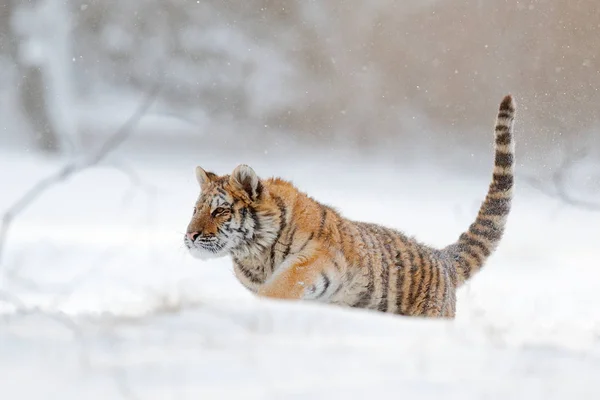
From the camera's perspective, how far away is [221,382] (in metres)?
2.59

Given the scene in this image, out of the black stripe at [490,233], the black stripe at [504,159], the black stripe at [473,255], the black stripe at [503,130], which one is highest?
the black stripe at [503,130]

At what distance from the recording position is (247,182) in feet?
14.1

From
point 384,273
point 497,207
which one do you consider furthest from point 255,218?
point 497,207

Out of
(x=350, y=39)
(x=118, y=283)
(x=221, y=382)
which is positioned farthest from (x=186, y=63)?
(x=221, y=382)

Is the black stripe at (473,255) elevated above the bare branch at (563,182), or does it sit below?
below

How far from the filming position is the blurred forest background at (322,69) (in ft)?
67.0

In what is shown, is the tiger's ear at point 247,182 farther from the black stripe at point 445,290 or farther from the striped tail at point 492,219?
the striped tail at point 492,219

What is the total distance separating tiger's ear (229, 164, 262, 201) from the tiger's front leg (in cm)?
38

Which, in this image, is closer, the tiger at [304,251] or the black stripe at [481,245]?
the tiger at [304,251]

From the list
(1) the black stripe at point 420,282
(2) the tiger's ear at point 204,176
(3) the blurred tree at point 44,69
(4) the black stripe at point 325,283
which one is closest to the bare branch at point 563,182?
(1) the black stripe at point 420,282

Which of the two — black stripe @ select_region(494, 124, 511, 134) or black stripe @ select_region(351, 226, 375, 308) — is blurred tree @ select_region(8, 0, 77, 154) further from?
black stripe @ select_region(351, 226, 375, 308)

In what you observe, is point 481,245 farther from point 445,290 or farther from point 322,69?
point 322,69

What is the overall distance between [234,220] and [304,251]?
354 mm

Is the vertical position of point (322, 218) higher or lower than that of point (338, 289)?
higher
